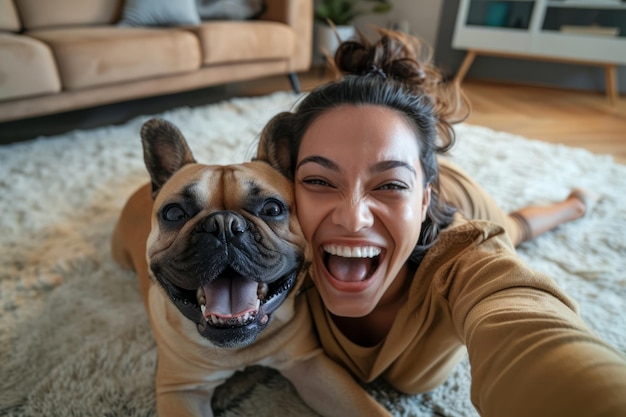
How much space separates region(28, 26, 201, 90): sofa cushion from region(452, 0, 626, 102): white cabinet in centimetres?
224

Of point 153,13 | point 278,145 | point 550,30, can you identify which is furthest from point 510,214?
point 550,30

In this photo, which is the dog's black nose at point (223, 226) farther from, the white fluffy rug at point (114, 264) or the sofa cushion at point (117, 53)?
the sofa cushion at point (117, 53)

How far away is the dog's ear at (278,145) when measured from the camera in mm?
917

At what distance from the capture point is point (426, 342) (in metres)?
0.86

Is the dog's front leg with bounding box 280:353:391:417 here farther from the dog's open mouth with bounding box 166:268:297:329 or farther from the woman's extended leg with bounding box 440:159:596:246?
the woman's extended leg with bounding box 440:159:596:246

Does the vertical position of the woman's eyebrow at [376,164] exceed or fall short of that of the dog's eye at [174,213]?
it exceeds it

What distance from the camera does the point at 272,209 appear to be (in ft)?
2.67

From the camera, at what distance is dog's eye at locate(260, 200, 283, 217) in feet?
2.65

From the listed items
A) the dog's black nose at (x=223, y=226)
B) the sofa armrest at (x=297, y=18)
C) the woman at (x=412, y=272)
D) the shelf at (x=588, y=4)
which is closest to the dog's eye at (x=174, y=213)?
the dog's black nose at (x=223, y=226)

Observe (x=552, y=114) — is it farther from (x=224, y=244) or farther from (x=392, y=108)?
(x=224, y=244)

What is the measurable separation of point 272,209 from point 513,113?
3109 mm

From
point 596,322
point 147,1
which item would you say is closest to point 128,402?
point 596,322

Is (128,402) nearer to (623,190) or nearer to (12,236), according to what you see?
(12,236)

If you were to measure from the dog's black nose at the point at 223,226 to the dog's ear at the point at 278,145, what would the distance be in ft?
0.80
